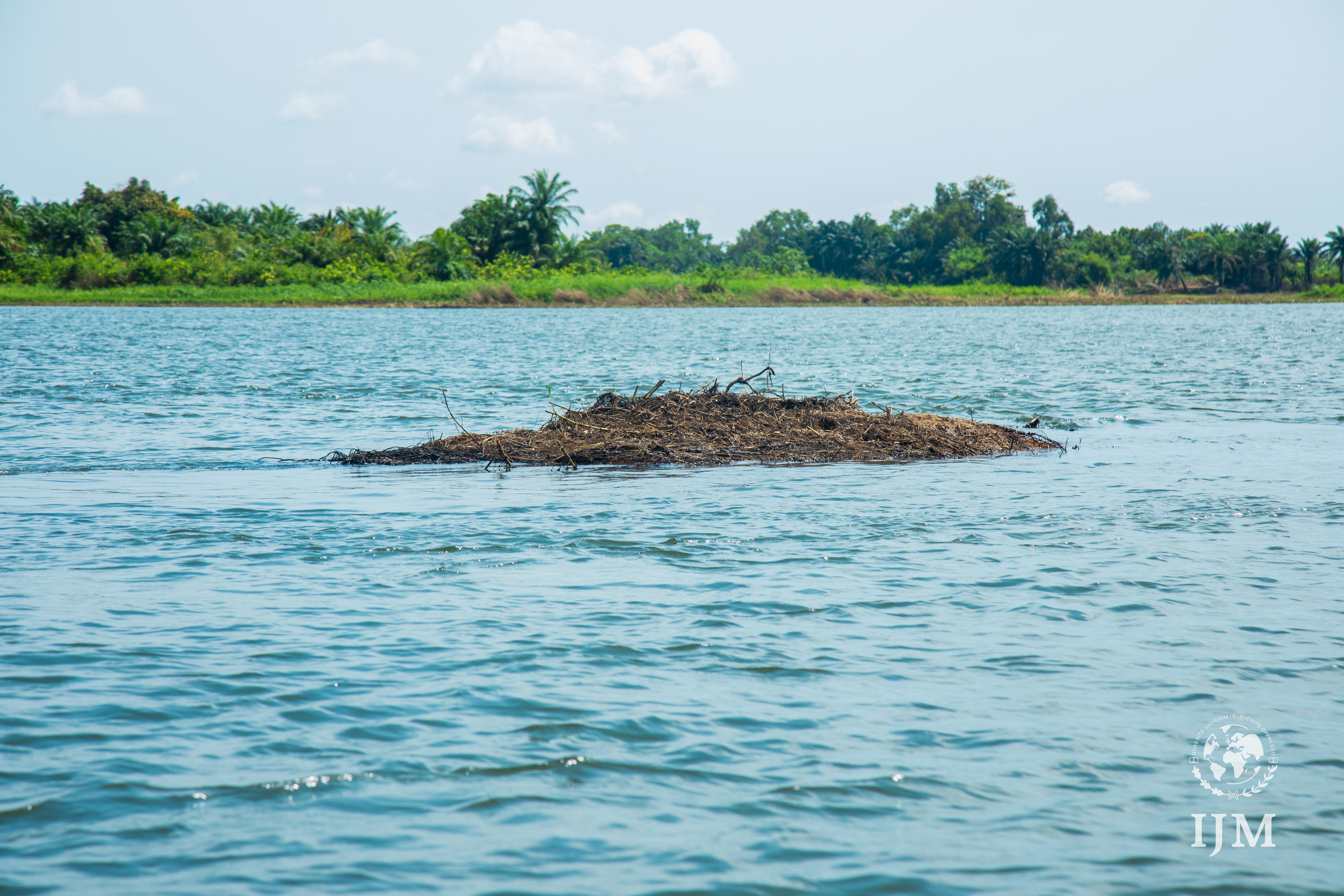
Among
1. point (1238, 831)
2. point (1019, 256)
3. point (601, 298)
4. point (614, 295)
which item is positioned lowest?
point (1238, 831)

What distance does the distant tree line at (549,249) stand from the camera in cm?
7638

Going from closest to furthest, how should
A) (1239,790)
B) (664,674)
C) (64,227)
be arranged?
(1239,790) < (664,674) < (64,227)

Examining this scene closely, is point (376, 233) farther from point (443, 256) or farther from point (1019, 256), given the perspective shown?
point (1019, 256)

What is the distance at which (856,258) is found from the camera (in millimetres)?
121812

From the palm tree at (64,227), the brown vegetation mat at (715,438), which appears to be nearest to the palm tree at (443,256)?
the palm tree at (64,227)

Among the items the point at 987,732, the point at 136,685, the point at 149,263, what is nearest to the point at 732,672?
the point at 987,732

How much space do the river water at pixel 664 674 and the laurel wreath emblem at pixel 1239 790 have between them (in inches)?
1.9

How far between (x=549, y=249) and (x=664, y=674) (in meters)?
85.0

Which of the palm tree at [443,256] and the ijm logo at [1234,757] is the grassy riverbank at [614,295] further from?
the ijm logo at [1234,757]

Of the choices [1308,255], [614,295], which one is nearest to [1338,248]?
[1308,255]

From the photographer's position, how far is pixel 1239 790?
188 inches

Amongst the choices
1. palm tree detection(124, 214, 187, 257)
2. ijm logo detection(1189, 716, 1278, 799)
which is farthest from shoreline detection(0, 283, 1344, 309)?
ijm logo detection(1189, 716, 1278, 799)

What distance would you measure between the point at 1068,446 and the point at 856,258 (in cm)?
10891

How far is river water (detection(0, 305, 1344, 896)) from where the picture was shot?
4238 millimetres
